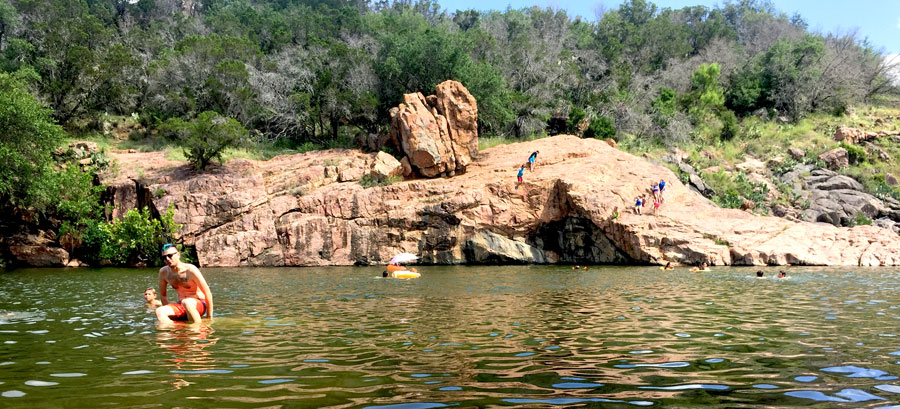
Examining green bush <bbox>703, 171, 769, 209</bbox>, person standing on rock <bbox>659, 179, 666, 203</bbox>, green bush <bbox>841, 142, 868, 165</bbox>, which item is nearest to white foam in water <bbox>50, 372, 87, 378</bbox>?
person standing on rock <bbox>659, 179, 666, 203</bbox>

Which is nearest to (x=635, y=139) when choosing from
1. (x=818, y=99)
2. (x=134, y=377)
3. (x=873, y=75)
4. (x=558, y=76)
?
(x=558, y=76)

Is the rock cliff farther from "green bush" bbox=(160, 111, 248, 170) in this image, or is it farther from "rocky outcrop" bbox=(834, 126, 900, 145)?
"rocky outcrop" bbox=(834, 126, 900, 145)

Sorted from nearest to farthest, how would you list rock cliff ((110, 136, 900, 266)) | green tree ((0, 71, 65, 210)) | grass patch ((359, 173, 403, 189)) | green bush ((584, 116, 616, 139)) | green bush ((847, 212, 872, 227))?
1. green tree ((0, 71, 65, 210))
2. rock cliff ((110, 136, 900, 266))
3. grass patch ((359, 173, 403, 189))
4. green bush ((847, 212, 872, 227))
5. green bush ((584, 116, 616, 139))

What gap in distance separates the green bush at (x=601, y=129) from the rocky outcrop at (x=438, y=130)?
12294 mm

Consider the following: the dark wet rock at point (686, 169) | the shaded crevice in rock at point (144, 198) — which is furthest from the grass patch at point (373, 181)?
the dark wet rock at point (686, 169)

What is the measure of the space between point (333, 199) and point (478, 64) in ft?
61.3

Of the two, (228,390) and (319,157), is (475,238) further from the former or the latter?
(228,390)

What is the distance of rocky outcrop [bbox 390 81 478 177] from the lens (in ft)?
121

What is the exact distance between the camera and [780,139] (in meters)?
52.9

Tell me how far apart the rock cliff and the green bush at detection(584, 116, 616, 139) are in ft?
40.1

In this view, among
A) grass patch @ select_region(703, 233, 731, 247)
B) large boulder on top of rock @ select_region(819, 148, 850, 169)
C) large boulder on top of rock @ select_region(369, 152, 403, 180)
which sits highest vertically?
large boulder on top of rock @ select_region(819, 148, 850, 169)

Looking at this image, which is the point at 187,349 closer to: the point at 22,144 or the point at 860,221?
the point at 22,144

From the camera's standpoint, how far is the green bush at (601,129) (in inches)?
1863

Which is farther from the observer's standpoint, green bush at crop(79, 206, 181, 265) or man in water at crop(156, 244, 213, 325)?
green bush at crop(79, 206, 181, 265)
